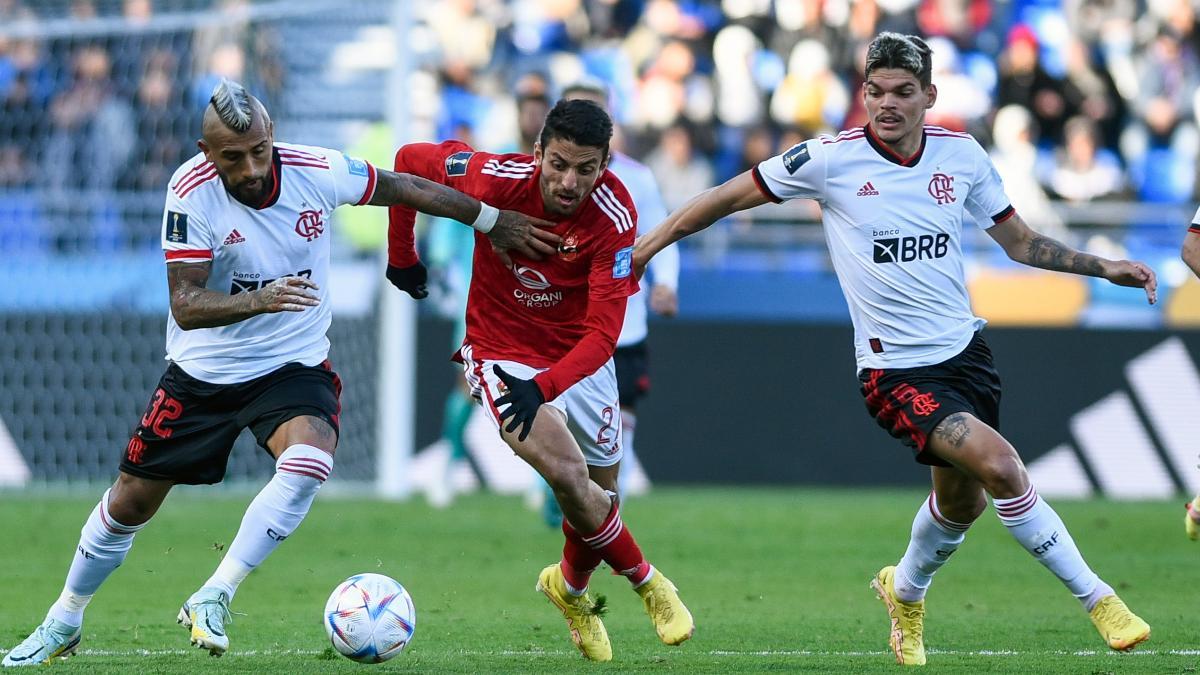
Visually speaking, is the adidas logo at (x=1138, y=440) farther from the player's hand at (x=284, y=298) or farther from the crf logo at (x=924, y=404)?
the player's hand at (x=284, y=298)

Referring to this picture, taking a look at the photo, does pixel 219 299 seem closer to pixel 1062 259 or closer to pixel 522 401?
pixel 522 401

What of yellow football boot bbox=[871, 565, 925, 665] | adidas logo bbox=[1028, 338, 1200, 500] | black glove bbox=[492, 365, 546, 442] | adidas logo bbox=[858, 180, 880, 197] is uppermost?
adidas logo bbox=[858, 180, 880, 197]

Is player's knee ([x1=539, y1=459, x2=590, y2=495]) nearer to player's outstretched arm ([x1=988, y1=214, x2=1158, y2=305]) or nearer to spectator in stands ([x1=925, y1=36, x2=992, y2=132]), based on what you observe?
player's outstretched arm ([x1=988, y1=214, x2=1158, y2=305])

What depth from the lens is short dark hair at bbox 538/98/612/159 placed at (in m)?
6.32

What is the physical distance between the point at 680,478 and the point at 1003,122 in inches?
206

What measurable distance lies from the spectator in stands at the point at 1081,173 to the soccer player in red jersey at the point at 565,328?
10.4 meters

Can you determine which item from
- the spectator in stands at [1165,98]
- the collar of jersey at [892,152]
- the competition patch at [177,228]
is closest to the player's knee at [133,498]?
the competition patch at [177,228]

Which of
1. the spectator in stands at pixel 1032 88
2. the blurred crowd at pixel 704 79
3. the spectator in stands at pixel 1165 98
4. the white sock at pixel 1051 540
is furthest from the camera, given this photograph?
the spectator in stands at pixel 1032 88

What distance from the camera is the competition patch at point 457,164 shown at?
688 cm

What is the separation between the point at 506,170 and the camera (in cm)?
680

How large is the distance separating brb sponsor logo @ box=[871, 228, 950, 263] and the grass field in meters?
1.54

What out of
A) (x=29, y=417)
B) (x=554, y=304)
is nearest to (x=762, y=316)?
(x=29, y=417)

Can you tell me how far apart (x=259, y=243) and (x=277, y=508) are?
0.97m

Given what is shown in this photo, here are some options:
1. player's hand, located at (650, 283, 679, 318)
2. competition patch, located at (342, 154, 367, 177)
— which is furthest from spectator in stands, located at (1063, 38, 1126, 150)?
competition patch, located at (342, 154, 367, 177)
